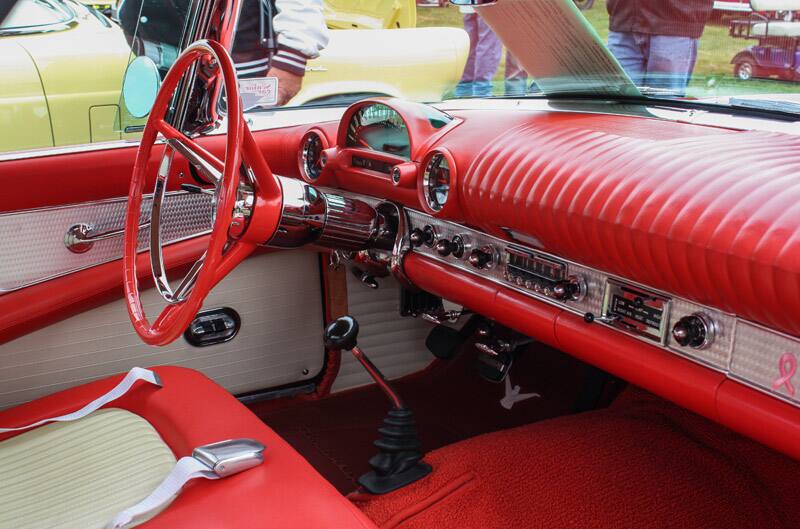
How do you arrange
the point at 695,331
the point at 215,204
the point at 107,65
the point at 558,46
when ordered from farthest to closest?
the point at 107,65
the point at 558,46
the point at 215,204
the point at 695,331

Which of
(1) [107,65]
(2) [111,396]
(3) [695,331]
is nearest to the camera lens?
(3) [695,331]

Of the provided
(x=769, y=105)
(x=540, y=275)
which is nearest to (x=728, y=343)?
(x=540, y=275)

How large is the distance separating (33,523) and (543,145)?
1.08 meters

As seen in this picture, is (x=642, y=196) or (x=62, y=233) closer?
(x=642, y=196)

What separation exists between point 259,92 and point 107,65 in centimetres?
39

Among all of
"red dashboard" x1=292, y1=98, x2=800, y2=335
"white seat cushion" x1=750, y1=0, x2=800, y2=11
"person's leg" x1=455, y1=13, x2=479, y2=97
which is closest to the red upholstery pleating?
"red dashboard" x1=292, y1=98, x2=800, y2=335

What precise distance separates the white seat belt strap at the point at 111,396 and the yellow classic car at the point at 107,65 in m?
0.62

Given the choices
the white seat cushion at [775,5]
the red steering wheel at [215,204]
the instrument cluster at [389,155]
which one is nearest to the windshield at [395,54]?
the white seat cushion at [775,5]

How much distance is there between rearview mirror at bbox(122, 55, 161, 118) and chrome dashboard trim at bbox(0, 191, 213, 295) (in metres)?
0.23

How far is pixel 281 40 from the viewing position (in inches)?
88.2

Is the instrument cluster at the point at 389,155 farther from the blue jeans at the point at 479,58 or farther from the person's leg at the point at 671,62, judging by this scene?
the person's leg at the point at 671,62

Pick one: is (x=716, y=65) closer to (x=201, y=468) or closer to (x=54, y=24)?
(x=201, y=468)

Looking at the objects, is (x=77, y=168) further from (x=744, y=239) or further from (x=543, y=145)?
(x=744, y=239)

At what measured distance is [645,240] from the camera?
1237 mm
